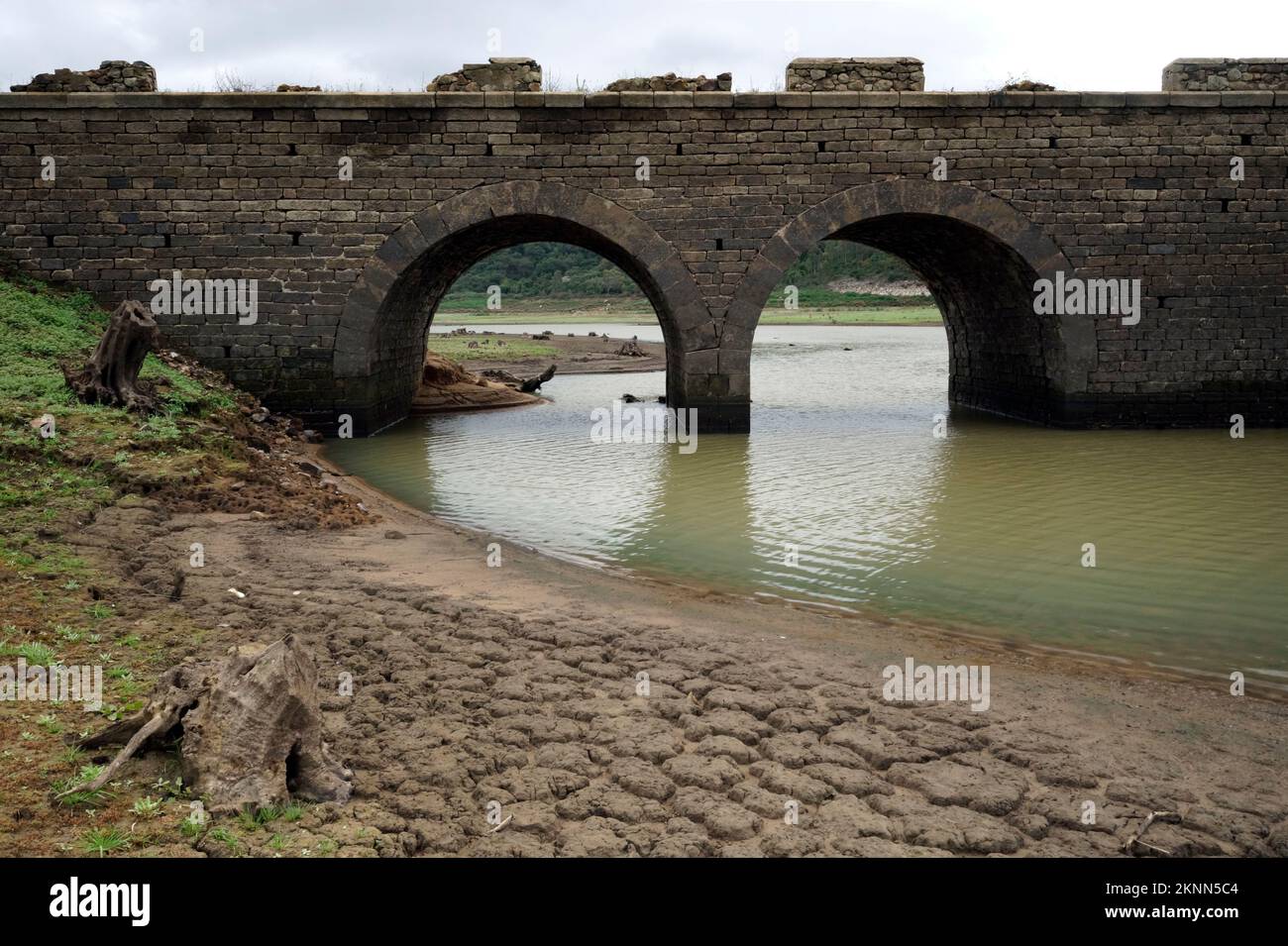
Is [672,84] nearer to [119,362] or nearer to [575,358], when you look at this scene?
[119,362]

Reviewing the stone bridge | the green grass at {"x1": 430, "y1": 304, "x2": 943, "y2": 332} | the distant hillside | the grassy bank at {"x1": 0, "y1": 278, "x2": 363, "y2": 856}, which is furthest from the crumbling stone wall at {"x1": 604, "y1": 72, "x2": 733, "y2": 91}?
the distant hillside

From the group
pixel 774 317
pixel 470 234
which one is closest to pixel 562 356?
pixel 470 234

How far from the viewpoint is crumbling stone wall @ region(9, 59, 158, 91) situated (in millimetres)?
14773

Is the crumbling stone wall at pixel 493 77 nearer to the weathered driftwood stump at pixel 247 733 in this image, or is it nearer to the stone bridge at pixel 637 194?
the stone bridge at pixel 637 194

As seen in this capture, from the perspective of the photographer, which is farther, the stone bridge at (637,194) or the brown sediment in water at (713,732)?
the stone bridge at (637,194)

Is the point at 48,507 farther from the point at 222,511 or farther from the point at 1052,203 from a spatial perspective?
the point at 1052,203

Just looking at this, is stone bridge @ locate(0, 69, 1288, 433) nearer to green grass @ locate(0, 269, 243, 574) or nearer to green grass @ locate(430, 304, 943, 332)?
green grass @ locate(0, 269, 243, 574)

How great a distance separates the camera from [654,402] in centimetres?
1916

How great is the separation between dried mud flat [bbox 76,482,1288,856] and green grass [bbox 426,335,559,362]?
21.1 metres

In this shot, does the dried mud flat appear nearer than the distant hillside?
Yes

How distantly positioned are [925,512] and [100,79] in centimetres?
1221

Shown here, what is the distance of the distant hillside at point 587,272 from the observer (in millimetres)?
64562

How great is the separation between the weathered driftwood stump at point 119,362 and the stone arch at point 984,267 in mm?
7488
